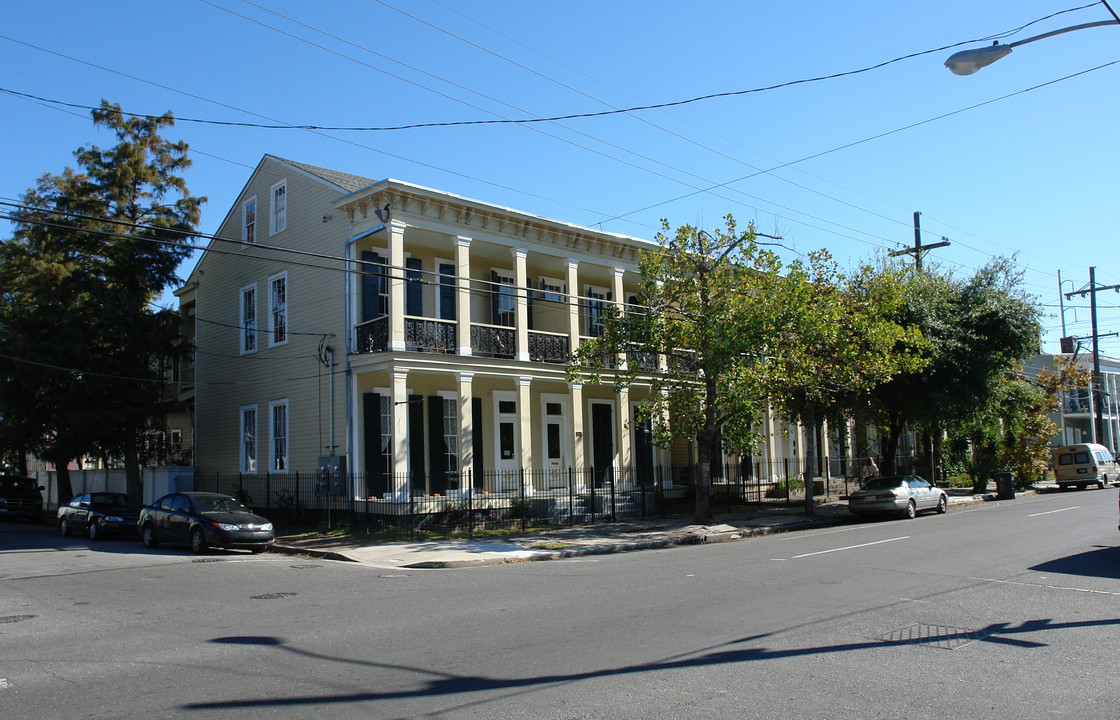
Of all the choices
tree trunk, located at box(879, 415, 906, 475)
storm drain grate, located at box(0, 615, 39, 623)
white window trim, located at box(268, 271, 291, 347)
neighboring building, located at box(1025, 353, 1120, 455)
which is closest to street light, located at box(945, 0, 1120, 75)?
storm drain grate, located at box(0, 615, 39, 623)

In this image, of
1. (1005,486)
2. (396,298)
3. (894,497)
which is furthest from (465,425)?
(1005,486)

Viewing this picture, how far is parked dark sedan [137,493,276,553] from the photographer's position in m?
18.5

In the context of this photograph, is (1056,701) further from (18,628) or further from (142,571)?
(142,571)

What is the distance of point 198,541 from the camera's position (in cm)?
1878

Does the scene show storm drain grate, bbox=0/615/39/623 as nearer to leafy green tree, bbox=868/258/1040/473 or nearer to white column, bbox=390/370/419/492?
white column, bbox=390/370/419/492

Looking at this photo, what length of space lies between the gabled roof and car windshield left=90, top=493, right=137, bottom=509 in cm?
1093

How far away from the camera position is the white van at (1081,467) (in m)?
38.1

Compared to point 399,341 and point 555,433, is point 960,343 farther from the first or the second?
point 399,341

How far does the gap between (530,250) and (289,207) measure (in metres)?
7.92

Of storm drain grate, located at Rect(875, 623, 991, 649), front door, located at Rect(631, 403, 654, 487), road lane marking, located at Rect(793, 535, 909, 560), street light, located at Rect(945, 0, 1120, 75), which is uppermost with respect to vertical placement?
street light, located at Rect(945, 0, 1120, 75)

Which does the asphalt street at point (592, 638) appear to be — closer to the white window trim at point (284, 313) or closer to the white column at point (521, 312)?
the white column at point (521, 312)

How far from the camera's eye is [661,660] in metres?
7.23

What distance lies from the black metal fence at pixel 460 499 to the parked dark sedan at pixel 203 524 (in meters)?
3.03

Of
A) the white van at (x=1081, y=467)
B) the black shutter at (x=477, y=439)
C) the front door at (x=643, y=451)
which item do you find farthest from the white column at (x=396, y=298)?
the white van at (x=1081, y=467)
